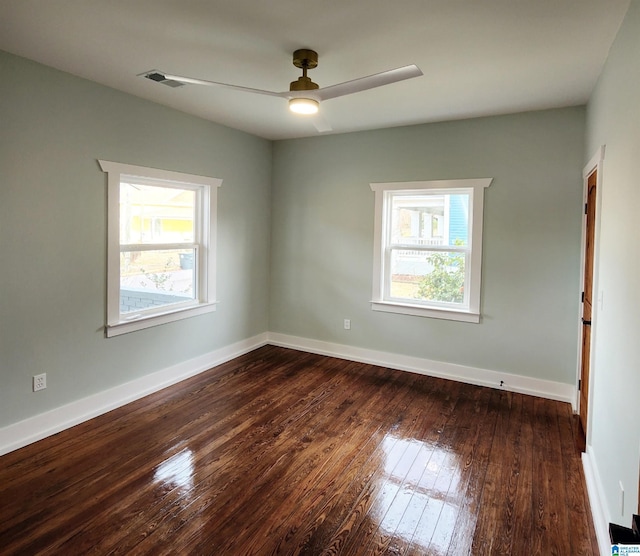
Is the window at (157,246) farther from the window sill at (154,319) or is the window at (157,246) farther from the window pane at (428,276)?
the window pane at (428,276)

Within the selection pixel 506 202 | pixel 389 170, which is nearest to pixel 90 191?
pixel 389 170

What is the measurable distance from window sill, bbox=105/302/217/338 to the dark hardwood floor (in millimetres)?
664

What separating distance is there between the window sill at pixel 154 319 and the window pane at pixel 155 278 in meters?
0.15

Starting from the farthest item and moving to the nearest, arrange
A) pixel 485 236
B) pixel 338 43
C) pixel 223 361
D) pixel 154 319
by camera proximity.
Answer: pixel 223 361 < pixel 485 236 < pixel 154 319 < pixel 338 43

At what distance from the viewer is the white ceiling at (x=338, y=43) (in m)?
2.15

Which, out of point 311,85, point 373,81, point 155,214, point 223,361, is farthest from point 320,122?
point 223,361

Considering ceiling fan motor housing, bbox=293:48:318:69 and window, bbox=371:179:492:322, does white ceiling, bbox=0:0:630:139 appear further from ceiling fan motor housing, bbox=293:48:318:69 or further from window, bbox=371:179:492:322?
window, bbox=371:179:492:322

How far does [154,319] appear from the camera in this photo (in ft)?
12.9

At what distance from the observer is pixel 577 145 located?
369 cm

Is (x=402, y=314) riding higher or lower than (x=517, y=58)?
lower

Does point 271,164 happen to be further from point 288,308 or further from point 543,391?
point 543,391

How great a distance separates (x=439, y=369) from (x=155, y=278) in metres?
3.06

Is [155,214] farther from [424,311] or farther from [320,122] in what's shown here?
[424,311]

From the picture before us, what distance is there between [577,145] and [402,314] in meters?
2.29
